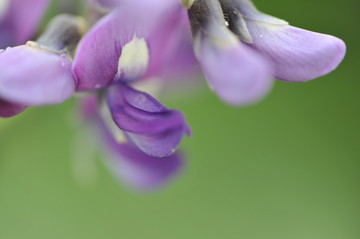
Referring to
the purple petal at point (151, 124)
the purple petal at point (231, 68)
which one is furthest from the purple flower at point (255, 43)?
the purple petal at point (151, 124)

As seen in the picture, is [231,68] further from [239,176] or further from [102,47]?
[239,176]

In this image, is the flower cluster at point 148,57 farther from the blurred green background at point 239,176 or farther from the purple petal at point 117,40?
the blurred green background at point 239,176

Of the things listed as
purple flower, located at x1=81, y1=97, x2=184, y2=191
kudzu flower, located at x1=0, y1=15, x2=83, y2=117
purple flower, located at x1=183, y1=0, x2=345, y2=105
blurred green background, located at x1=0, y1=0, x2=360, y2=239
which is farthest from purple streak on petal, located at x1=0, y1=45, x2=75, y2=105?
blurred green background, located at x1=0, y1=0, x2=360, y2=239

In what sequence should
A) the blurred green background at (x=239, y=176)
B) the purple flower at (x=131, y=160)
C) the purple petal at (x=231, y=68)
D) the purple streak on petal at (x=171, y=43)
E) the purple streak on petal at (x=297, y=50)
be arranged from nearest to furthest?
the purple petal at (x=231, y=68) → the purple streak on petal at (x=297, y=50) → the purple streak on petal at (x=171, y=43) → the purple flower at (x=131, y=160) → the blurred green background at (x=239, y=176)

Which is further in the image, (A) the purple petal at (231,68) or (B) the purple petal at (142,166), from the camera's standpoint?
(B) the purple petal at (142,166)

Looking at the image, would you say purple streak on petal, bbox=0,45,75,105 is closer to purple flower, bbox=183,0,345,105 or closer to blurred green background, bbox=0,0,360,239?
purple flower, bbox=183,0,345,105
